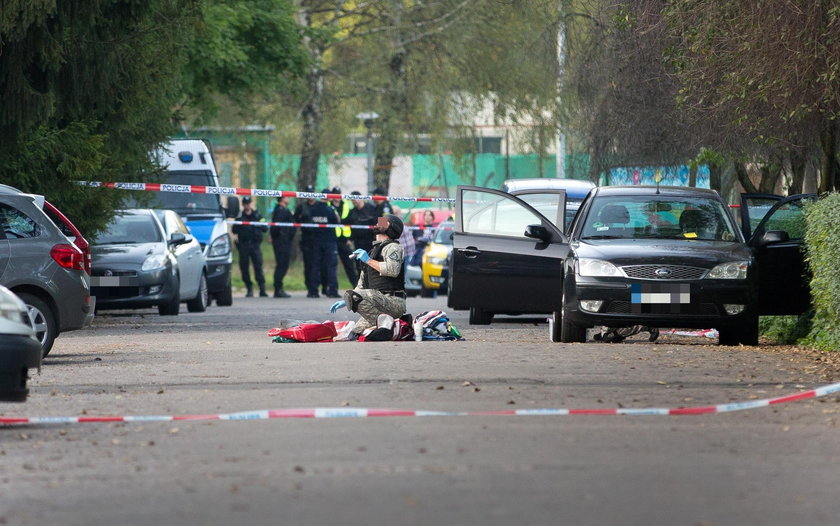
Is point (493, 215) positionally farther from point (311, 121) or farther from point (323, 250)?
point (311, 121)

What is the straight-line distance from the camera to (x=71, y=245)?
50.9 ft

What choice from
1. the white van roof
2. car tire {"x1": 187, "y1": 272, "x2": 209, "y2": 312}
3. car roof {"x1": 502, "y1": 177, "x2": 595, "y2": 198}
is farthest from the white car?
the white van roof

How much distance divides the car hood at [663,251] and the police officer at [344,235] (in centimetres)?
1531

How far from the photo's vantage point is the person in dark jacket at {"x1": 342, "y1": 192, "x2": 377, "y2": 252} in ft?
105

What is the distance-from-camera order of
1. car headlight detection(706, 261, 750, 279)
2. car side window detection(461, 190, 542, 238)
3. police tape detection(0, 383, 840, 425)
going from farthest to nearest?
1. car side window detection(461, 190, 542, 238)
2. car headlight detection(706, 261, 750, 279)
3. police tape detection(0, 383, 840, 425)

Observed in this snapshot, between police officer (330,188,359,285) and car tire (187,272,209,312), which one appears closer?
car tire (187,272,209,312)

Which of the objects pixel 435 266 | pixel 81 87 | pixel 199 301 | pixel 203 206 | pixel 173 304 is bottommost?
pixel 435 266

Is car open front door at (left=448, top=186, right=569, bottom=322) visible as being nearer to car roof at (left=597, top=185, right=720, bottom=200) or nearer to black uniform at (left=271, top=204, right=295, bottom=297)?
car roof at (left=597, top=185, right=720, bottom=200)

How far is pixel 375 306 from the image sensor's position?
56.0ft

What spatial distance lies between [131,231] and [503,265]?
292 inches

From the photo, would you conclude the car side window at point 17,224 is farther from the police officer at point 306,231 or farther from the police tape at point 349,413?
the police officer at point 306,231

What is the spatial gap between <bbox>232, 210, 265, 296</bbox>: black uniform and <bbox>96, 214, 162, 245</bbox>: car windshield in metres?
8.61

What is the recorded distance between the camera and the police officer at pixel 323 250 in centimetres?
3222

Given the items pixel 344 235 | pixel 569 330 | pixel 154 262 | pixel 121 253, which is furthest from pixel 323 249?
pixel 569 330
